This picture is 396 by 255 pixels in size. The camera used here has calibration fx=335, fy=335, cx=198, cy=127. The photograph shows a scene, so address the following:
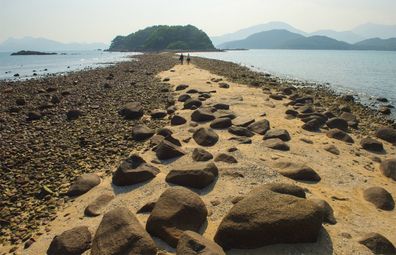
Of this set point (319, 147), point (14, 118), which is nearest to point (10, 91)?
point (14, 118)

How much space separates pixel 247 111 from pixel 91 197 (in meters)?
11.0

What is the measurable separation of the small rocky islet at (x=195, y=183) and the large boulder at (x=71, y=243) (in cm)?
2

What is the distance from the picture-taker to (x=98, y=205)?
8.37 meters

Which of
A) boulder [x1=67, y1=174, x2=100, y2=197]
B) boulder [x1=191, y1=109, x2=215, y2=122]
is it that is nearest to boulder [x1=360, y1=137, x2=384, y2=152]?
boulder [x1=191, y1=109, x2=215, y2=122]

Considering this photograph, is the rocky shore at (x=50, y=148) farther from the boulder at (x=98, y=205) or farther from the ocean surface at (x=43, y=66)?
the ocean surface at (x=43, y=66)

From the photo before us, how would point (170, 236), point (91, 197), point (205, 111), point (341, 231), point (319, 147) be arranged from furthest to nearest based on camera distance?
point (205, 111) → point (319, 147) → point (91, 197) → point (341, 231) → point (170, 236)

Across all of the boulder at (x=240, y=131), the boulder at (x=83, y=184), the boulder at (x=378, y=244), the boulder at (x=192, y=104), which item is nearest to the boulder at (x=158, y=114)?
the boulder at (x=192, y=104)

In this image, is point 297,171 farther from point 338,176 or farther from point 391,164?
point 391,164

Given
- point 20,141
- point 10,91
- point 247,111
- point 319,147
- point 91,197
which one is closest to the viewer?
point 91,197

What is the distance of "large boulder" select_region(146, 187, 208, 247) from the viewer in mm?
6504

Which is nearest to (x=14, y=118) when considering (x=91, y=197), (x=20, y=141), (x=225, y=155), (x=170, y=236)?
(x=20, y=141)

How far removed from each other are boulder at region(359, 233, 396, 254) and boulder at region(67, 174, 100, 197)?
696 centimetres

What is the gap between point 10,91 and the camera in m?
28.4

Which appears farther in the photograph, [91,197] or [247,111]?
[247,111]
